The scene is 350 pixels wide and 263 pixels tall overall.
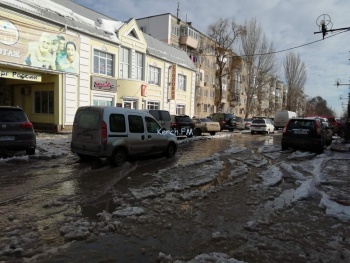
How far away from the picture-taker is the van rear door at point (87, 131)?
365 inches

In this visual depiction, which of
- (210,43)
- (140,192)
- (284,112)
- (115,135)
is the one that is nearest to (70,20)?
(115,135)

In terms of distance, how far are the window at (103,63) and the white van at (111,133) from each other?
13979 millimetres

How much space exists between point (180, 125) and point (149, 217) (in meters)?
15.4

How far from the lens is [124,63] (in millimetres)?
26141

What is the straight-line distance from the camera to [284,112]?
131ft

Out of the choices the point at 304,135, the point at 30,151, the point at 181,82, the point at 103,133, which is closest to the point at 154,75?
the point at 181,82

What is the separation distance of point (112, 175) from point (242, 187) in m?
3.30

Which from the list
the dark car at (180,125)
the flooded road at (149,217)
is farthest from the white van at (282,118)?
the flooded road at (149,217)

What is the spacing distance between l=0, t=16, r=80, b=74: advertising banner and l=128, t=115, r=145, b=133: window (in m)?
10.1

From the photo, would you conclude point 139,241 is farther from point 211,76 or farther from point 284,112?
point 211,76

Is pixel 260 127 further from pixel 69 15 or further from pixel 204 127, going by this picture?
pixel 69 15

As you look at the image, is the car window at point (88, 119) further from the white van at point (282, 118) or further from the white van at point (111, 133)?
the white van at point (282, 118)

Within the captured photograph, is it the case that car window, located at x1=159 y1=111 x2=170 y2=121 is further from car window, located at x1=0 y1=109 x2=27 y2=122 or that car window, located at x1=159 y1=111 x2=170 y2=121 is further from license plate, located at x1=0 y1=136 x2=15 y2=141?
license plate, located at x1=0 y1=136 x2=15 y2=141

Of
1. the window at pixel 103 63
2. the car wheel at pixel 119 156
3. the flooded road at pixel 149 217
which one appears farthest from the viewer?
the window at pixel 103 63
